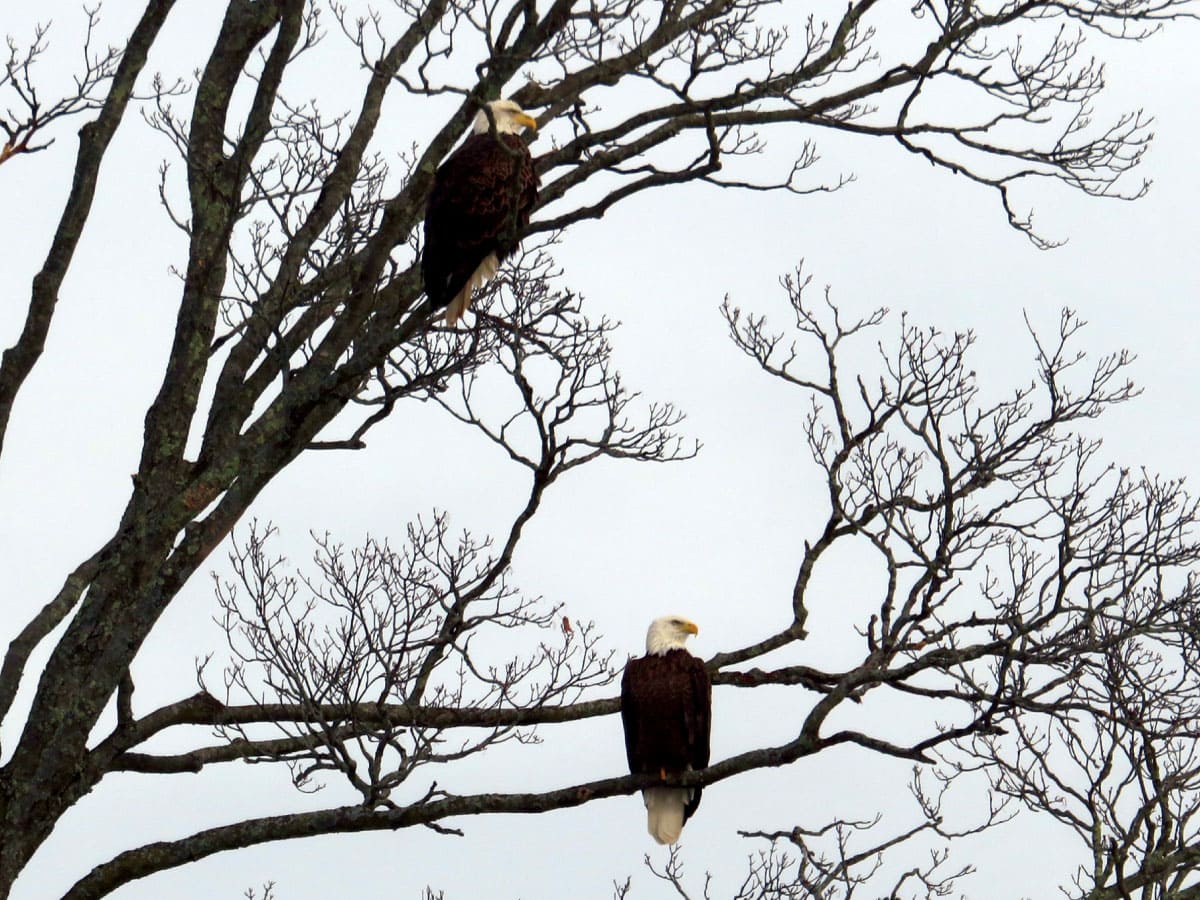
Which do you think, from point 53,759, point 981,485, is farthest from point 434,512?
point 981,485

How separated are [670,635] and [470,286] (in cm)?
193

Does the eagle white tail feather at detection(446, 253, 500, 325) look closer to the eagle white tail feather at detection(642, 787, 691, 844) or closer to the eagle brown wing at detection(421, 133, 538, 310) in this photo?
the eagle brown wing at detection(421, 133, 538, 310)

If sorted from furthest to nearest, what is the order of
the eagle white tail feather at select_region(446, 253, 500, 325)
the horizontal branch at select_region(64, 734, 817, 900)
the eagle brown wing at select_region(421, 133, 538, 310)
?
the eagle white tail feather at select_region(446, 253, 500, 325)
the eagle brown wing at select_region(421, 133, 538, 310)
the horizontal branch at select_region(64, 734, 817, 900)

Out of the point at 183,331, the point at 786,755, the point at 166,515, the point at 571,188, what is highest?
the point at 571,188

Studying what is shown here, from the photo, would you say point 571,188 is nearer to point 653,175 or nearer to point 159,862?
point 653,175

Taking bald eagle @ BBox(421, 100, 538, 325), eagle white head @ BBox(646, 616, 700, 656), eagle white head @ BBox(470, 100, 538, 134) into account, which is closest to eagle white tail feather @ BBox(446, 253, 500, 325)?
bald eagle @ BBox(421, 100, 538, 325)

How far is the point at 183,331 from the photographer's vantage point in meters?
7.00

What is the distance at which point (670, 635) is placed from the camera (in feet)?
26.2

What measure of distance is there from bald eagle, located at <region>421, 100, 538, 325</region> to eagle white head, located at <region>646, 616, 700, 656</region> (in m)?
1.81

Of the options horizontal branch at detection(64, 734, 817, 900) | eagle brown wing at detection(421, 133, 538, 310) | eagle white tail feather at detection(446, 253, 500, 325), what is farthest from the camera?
eagle white tail feather at detection(446, 253, 500, 325)

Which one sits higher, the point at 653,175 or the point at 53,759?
the point at 653,175

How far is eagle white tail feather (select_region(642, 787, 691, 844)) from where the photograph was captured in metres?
8.10

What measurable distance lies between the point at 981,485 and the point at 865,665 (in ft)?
3.52

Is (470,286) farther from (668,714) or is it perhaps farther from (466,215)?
(668,714)
